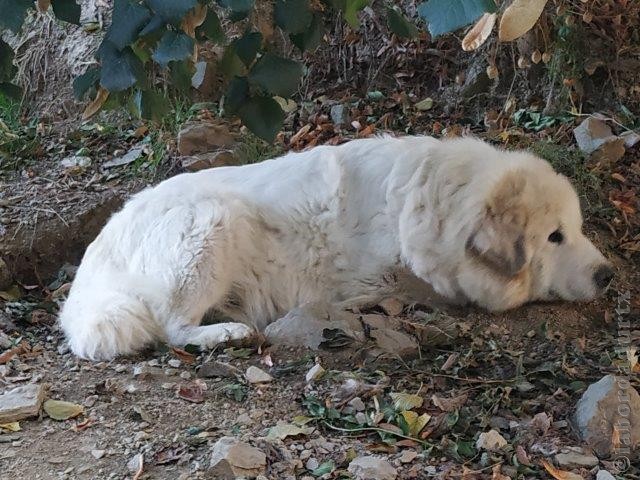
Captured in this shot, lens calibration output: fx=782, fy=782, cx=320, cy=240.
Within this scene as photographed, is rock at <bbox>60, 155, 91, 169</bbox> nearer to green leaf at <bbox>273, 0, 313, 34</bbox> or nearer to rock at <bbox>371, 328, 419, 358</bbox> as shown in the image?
rock at <bbox>371, 328, 419, 358</bbox>

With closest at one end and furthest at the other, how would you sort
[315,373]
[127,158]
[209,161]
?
[315,373] → [209,161] → [127,158]

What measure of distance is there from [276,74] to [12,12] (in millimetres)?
692

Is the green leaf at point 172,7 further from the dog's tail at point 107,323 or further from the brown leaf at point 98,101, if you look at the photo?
the dog's tail at point 107,323

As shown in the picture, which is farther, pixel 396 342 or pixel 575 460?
pixel 396 342

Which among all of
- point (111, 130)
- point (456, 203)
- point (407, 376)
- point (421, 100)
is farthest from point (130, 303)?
Result: point (421, 100)

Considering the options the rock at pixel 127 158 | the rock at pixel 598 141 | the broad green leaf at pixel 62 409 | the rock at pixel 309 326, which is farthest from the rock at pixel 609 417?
the rock at pixel 127 158

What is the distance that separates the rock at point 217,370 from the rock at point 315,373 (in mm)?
346

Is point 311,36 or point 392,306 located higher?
point 311,36

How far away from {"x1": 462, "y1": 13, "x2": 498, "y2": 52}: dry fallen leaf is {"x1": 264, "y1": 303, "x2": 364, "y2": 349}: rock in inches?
83.6

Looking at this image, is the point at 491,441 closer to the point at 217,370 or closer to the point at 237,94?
the point at 217,370

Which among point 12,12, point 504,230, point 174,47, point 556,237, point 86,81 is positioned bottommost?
point 556,237

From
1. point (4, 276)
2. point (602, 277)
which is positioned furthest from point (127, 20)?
point (4, 276)

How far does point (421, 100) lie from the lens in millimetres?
7012

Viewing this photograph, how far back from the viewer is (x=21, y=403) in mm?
3156
